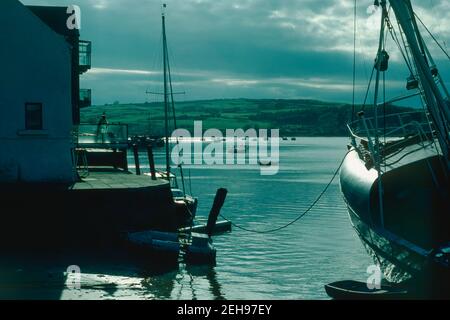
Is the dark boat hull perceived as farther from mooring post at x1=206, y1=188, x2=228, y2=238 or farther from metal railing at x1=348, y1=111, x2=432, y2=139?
mooring post at x1=206, y1=188, x2=228, y2=238

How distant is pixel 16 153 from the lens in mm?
28859

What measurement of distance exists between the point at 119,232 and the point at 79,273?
525 cm

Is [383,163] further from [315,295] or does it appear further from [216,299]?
[216,299]

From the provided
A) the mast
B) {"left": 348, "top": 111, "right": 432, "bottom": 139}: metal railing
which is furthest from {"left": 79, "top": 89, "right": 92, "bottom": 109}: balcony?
the mast

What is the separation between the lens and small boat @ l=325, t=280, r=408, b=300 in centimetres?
1798

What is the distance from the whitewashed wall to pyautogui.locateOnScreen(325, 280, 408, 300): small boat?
1536 centimetres

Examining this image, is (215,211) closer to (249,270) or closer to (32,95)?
(249,270)

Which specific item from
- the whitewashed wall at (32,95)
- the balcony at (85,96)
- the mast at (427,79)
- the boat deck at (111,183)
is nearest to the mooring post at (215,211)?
the boat deck at (111,183)

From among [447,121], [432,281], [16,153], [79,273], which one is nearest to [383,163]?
[447,121]

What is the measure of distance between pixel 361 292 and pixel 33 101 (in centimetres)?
1755

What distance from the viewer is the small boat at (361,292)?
1798 cm

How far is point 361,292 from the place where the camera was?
18375mm

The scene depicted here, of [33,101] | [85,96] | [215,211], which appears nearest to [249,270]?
[215,211]
